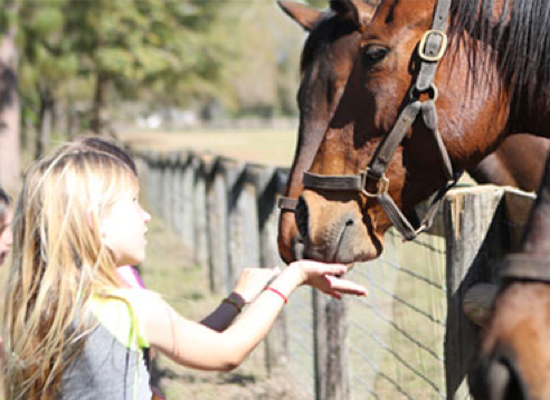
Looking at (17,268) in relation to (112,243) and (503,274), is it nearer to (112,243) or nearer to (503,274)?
(112,243)

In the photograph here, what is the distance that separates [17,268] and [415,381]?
6.76 ft

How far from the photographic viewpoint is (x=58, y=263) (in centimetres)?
207

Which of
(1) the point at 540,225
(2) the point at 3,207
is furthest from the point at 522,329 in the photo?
(2) the point at 3,207

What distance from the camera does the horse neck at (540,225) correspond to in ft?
4.80

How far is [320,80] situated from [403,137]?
2.90 feet

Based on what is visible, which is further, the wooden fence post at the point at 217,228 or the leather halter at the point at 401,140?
the wooden fence post at the point at 217,228

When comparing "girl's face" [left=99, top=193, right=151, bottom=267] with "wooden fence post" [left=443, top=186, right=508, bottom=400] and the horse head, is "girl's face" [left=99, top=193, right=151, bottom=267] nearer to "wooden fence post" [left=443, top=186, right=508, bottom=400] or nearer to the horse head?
"wooden fence post" [left=443, top=186, right=508, bottom=400]

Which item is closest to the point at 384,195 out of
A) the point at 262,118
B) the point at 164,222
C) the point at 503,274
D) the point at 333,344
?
the point at 503,274

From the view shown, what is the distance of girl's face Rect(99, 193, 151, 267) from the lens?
208 cm

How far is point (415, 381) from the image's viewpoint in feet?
11.5

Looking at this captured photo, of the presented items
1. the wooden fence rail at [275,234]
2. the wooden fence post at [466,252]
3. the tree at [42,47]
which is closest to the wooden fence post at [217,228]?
the wooden fence rail at [275,234]

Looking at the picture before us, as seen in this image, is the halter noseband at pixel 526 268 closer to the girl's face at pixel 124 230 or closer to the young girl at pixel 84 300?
the young girl at pixel 84 300

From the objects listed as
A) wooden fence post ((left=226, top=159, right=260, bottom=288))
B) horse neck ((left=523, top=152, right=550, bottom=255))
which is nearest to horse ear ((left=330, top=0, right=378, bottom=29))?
horse neck ((left=523, top=152, right=550, bottom=255))

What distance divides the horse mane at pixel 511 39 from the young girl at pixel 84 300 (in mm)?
1321
